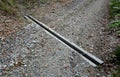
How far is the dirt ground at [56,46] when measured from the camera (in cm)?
679

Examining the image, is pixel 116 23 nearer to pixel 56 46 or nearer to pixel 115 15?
pixel 115 15

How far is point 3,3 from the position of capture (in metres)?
Result: 11.6

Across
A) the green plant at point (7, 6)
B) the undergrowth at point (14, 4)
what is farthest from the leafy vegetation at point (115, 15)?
the green plant at point (7, 6)

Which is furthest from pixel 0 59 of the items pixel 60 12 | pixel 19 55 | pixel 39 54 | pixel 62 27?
pixel 60 12

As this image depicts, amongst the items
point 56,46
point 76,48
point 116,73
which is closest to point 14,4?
point 56,46

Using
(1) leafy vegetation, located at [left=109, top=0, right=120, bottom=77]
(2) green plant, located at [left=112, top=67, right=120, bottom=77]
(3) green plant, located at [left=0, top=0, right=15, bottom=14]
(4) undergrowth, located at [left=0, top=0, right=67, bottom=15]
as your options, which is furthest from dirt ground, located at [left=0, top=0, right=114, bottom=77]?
(3) green plant, located at [left=0, top=0, right=15, bottom=14]

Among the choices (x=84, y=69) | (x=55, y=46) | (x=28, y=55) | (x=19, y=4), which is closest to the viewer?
(x=84, y=69)

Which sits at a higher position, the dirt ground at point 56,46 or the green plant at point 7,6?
the green plant at point 7,6

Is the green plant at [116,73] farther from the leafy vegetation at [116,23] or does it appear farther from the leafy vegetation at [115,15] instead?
the leafy vegetation at [115,15]

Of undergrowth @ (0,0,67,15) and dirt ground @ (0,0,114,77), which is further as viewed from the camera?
undergrowth @ (0,0,67,15)

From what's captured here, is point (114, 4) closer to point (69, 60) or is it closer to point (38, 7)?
point (38, 7)

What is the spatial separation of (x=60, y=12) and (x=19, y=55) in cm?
580

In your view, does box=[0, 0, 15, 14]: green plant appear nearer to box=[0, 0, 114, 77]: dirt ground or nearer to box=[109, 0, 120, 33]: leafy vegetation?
box=[0, 0, 114, 77]: dirt ground

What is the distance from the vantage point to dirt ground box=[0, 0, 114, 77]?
6785mm
